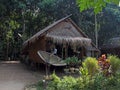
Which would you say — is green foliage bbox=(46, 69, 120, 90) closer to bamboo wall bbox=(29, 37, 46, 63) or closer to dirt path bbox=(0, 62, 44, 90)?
dirt path bbox=(0, 62, 44, 90)

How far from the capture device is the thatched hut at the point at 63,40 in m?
18.0

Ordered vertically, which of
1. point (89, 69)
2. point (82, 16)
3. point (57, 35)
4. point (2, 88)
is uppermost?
point (82, 16)

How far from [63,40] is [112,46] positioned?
11.3m

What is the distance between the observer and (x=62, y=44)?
18.6 metres

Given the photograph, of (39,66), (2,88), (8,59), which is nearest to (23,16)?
(8,59)

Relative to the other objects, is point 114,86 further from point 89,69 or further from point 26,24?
point 26,24

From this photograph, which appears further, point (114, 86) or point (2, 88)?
point (2, 88)

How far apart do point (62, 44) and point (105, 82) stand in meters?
8.44

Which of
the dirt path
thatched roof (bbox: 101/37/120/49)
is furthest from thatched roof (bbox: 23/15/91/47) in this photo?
thatched roof (bbox: 101/37/120/49)

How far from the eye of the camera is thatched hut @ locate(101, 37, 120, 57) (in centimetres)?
2733

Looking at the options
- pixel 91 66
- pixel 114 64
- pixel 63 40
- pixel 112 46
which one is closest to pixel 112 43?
pixel 112 46

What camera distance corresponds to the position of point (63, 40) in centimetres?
1792

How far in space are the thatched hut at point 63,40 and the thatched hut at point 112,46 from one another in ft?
25.2

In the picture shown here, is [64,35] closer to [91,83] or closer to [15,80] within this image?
[15,80]
